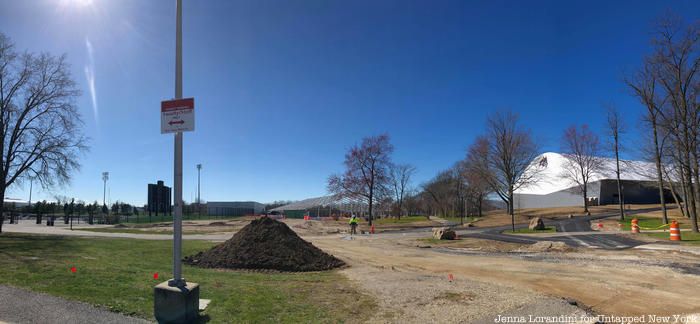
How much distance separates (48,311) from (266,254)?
28.0 feet

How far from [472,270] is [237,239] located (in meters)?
9.14

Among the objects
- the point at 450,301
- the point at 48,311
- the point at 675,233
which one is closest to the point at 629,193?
the point at 675,233

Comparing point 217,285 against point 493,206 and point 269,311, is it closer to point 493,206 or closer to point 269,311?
point 269,311

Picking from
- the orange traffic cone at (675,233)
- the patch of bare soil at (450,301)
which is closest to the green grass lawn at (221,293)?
the patch of bare soil at (450,301)

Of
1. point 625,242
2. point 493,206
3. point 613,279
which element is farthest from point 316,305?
point 493,206

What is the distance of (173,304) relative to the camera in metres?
5.83

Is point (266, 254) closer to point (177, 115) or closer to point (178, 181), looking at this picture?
point (178, 181)

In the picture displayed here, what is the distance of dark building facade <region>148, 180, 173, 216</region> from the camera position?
2598 inches

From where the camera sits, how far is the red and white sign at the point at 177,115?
629 centimetres

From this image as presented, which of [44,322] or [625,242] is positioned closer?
[44,322]

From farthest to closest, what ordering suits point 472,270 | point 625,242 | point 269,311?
1. point 625,242
2. point 472,270
3. point 269,311

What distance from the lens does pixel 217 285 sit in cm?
897

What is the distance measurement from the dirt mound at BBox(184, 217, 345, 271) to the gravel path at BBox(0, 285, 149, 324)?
706cm

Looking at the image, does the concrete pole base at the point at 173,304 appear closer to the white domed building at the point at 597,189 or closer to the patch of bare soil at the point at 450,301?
the patch of bare soil at the point at 450,301
